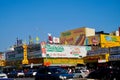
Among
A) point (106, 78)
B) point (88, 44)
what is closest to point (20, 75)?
point (88, 44)

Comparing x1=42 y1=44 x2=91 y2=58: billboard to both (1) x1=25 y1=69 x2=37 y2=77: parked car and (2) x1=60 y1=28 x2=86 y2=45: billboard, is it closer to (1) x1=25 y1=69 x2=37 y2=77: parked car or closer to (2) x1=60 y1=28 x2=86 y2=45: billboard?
(1) x1=25 y1=69 x2=37 y2=77: parked car

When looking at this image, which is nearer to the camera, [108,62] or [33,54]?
[108,62]

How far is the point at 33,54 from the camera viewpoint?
65875mm

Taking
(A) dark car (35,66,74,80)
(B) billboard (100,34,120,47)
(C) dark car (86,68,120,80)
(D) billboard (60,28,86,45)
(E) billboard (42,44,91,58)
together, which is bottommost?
(A) dark car (35,66,74,80)

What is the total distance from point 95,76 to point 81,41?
201 feet

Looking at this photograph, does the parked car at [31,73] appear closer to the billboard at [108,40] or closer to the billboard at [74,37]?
the billboard at [108,40]

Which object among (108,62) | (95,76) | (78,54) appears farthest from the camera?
(78,54)

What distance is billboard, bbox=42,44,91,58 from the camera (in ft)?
205

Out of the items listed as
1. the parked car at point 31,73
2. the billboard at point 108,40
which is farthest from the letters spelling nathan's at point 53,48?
the billboard at point 108,40

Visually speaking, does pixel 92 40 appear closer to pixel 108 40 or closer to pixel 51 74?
pixel 108 40

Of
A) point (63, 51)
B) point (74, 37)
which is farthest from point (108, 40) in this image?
point (63, 51)

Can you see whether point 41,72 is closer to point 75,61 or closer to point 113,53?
point 113,53

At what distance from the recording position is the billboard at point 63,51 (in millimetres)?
62438

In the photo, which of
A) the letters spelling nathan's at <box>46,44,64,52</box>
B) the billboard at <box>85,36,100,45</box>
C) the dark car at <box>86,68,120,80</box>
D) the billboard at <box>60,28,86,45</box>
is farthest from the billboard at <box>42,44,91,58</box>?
the dark car at <box>86,68,120,80</box>
